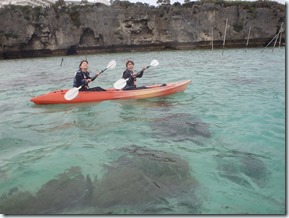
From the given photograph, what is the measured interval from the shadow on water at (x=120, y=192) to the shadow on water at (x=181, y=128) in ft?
3.53

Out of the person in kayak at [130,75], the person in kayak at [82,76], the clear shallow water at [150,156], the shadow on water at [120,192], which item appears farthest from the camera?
the person in kayak at [130,75]

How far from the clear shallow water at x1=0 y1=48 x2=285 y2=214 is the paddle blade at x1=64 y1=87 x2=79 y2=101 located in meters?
0.34

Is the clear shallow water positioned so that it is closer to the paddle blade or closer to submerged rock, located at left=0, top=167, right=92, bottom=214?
submerged rock, located at left=0, top=167, right=92, bottom=214

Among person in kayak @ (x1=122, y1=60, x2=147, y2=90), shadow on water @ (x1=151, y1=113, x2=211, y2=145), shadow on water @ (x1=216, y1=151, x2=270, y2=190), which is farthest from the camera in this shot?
person in kayak @ (x1=122, y1=60, x2=147, y2=90)

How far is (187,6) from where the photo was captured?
3966 centimetres

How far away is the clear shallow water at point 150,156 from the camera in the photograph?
3.73m

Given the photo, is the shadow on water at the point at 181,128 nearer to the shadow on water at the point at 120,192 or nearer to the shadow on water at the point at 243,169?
the shadow on water at the point at 243,169

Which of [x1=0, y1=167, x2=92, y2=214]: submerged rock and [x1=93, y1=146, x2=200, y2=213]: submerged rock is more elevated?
[x1=93, y1=146, x2=200, y2=213]: submerged rock

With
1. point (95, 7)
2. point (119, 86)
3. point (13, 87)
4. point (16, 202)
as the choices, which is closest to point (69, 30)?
point (95, 7)

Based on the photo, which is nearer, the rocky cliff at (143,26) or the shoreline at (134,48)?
the rocky cliff at (143,26)

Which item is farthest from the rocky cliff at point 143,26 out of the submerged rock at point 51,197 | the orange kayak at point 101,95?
the submerged rock at point 51,197

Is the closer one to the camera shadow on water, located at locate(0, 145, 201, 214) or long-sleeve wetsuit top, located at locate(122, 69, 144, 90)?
shadow on water, located at locate(0, 145, 201, 214)

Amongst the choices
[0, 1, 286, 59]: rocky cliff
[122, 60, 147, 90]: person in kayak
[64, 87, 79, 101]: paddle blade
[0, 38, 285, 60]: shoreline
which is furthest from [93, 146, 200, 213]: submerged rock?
[0, 1, 286, 59]: rocky cliff

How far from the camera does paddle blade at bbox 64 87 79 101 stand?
8.65 meters
